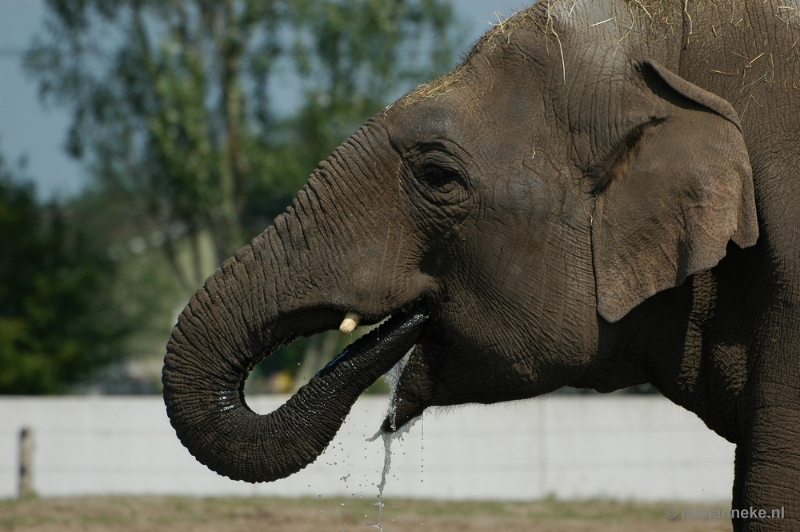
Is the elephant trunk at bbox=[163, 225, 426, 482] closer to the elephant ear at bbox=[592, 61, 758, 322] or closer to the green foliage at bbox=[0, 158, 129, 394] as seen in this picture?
the elephant ear at bbox=[592, 61, 758, 322]

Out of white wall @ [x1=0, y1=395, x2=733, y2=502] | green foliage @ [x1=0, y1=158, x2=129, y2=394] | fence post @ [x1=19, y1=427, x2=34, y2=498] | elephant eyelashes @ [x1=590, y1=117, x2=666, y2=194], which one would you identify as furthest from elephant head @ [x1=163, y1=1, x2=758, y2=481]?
green foliage @ [x1=0, y1=158, x2=129, y2=394]

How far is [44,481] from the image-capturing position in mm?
12461

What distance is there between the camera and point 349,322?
346 centimetres

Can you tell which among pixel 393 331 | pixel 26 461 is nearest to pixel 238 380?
pixel 393 331

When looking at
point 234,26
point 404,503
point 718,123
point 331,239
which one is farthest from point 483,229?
point 234,26

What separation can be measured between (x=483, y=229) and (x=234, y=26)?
21.3m

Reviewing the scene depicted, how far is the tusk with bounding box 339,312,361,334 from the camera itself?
135 inches

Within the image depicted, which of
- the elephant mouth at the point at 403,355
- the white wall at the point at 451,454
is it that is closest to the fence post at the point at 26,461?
the white wall at the point at 451,454

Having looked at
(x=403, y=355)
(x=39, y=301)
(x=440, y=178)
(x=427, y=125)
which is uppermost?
(x=39, y=301)

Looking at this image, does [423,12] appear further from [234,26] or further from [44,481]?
[44,481]

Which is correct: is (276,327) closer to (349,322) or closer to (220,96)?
(349,322)

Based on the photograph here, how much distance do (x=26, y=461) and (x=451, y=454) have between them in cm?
493

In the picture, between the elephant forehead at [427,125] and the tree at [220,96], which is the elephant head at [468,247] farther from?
the tree at [220,96]

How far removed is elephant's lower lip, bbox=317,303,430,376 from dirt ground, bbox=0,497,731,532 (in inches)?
183
